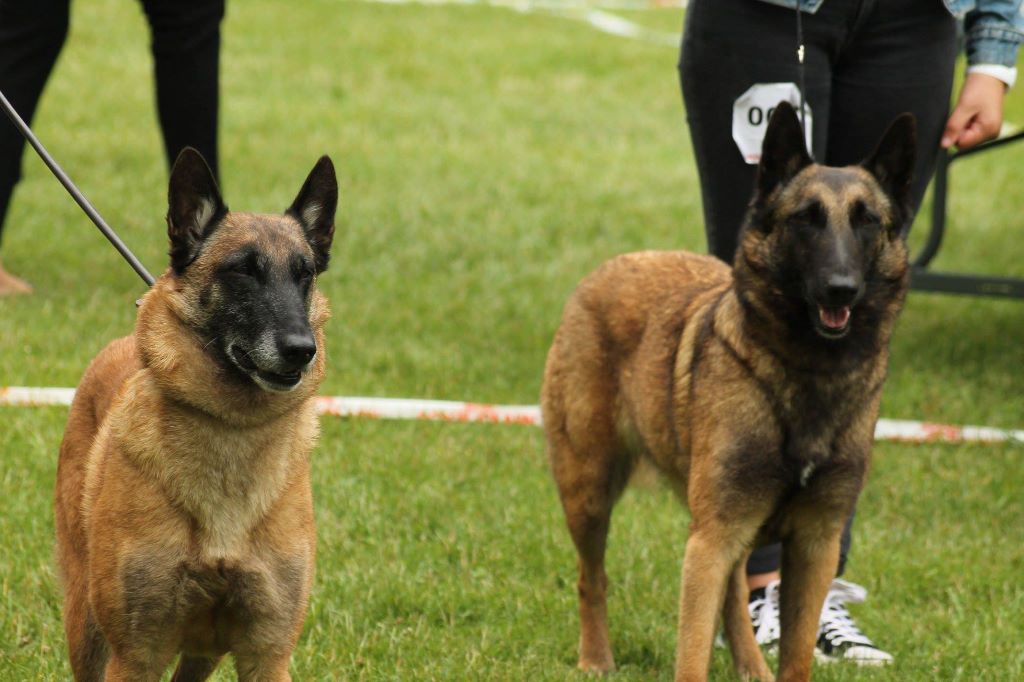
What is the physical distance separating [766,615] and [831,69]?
5.81 feet

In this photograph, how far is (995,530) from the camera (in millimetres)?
5680

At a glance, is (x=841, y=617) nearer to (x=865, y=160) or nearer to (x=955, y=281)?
(x=865, y=160)

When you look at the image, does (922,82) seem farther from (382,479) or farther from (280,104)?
(280,104)

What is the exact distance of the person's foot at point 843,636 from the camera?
4453 millimetres

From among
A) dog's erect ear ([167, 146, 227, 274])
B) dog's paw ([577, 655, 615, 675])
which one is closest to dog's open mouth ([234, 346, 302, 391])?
dog's erect ear ([167, 146, 227, 274])

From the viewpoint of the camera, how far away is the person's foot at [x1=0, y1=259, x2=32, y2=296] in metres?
7.57

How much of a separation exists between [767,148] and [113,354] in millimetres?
1818

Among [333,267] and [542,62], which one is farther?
[542,62]

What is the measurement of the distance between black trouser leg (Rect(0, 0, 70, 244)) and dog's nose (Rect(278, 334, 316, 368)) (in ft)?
10.9

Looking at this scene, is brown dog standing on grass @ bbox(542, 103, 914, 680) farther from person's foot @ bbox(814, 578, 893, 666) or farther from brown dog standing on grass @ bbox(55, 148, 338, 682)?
brown dog standing on grass @ bbox(55, 148, 338, 682)

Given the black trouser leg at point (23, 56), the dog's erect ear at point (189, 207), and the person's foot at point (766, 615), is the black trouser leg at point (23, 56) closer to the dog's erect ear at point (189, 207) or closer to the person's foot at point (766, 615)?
the dog's erect ear at point (189, 207)

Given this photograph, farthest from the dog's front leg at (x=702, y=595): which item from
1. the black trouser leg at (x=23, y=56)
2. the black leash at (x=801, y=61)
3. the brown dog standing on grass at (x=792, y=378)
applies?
the black trouser leg at (x=23, y=56)

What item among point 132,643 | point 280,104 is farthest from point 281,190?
point 132,643

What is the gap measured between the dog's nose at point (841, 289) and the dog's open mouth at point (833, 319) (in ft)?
0.22
